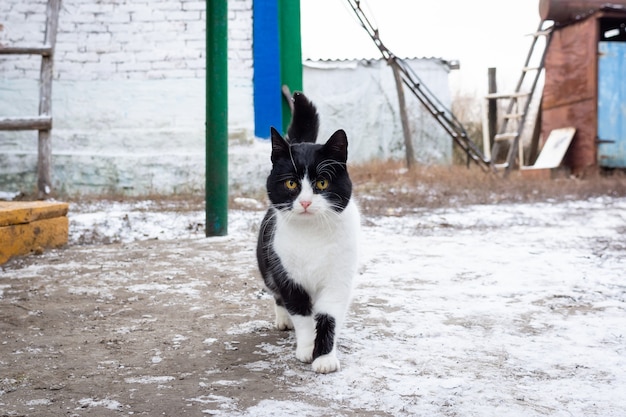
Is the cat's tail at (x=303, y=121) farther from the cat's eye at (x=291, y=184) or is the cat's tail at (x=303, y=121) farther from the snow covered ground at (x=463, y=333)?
the snow covered ground at (x=463, y=333)

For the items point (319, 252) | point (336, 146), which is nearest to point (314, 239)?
point (319, 252)

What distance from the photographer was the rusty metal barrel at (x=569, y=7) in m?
10.2

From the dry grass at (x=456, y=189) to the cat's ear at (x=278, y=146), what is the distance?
437 cm

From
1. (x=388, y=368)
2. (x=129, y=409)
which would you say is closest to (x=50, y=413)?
(x=129, y=409)

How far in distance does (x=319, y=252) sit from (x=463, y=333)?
0.71 meters

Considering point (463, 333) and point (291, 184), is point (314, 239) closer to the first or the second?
point (291, 184)

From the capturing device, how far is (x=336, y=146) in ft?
6.86

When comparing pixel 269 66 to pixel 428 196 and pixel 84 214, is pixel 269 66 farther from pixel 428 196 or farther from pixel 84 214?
pixel 84 214

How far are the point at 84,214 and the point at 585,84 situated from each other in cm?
814

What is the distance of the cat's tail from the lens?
2.53 m

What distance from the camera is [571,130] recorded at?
1059 cm

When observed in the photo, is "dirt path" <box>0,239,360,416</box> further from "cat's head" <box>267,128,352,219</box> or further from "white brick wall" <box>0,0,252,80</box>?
"white brick wall" <box>0,0,252,80</box>

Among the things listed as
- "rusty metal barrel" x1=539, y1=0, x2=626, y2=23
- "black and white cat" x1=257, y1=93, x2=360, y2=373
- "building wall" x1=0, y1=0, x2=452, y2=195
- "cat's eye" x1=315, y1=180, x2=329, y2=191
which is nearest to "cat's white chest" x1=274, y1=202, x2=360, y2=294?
"black and white cat" x1=257, y1=93, x2=360, y2=373

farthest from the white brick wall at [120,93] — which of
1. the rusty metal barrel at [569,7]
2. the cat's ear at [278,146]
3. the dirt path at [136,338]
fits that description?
the cat's ear at [278,146]
